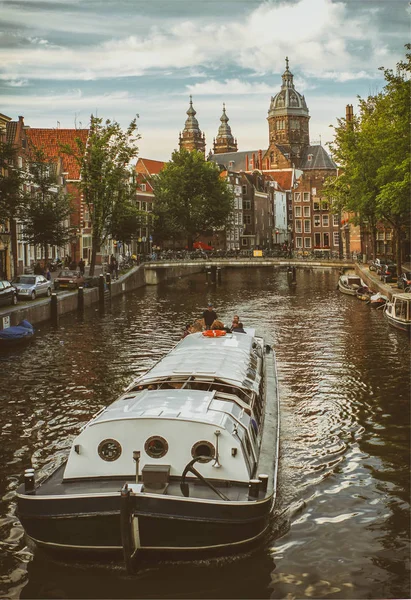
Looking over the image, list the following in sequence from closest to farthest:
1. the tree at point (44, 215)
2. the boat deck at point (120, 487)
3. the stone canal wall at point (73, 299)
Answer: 1. the boat deck at point (120, 487)
2. the stone canal wall at point (73, 299)
3. the tree at point (44, 215)

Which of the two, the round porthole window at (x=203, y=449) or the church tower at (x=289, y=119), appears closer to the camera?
the round porthole window at (x=203, y=449)

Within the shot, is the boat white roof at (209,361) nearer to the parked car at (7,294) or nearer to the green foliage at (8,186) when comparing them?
the parked car at (7,294)

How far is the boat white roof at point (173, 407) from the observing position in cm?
1288

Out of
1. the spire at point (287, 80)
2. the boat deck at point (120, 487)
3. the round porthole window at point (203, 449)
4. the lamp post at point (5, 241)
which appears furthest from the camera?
the spire at point (287, 80)

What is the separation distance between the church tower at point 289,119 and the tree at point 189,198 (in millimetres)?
76348

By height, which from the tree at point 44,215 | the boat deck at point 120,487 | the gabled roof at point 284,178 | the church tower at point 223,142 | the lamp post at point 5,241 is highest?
the church tower at point 223,142

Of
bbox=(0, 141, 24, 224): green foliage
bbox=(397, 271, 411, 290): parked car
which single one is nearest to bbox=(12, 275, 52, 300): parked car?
bbox=(0, 141, 24, 224): green foliage

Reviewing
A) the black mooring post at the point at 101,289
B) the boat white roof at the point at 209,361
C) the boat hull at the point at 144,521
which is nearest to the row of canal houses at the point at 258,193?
the black mooring post at the point at 101,289

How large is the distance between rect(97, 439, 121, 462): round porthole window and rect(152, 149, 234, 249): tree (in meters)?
90.8

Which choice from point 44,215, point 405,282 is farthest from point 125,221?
point 405,282

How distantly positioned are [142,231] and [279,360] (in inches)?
2948

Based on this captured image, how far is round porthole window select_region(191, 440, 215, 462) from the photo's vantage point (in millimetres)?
12477

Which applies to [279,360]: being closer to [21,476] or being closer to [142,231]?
[21,476]

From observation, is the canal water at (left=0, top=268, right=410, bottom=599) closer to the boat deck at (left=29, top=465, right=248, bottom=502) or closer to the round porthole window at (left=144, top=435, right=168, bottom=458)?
the boat deck at (left=29, top=465, right=248, bottom=502)
